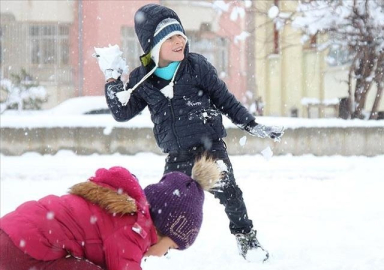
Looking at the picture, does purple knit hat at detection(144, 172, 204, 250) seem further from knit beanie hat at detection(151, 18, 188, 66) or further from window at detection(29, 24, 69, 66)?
window at detection(29, 24, 69, 66)

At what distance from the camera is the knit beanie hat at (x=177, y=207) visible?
8.61 feet

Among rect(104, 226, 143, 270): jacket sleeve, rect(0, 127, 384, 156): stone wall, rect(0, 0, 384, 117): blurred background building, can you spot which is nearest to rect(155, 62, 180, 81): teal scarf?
rect(104, 226, 143, 270): jacket sleeve

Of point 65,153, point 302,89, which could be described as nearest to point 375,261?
point 65,153

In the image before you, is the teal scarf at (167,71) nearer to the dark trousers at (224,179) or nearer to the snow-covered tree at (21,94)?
the dark trousers at (224,179)

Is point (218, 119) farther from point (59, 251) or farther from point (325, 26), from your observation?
point (325, 26)

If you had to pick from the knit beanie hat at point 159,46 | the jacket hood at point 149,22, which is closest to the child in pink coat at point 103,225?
the knit beanie hat at point 159,46

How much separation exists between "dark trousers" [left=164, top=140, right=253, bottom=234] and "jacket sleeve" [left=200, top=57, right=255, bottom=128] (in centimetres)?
20

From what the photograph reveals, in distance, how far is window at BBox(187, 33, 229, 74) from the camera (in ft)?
84.5

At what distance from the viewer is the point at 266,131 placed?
4121 millimetres

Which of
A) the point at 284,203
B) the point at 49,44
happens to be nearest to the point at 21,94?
the point at 49,44

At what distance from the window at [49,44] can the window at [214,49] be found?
199 inches

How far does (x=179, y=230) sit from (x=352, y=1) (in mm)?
10989

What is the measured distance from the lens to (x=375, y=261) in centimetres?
412

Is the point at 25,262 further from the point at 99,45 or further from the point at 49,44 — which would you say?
the point at 49,44
